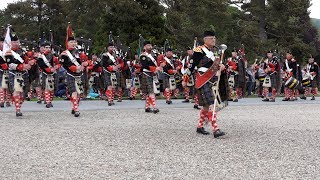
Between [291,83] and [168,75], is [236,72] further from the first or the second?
[168,75]

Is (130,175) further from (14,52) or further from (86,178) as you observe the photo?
(14,52)

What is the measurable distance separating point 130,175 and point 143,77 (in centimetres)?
718

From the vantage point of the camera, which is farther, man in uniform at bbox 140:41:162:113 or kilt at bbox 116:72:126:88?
kilt at bbox 116:72:126:88

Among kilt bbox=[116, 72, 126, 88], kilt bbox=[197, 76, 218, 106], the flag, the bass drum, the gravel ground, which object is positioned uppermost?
the flag

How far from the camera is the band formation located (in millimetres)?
8320

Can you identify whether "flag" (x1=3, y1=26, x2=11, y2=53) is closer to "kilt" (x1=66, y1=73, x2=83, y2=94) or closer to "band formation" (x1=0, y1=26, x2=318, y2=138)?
"band formation" (x1=0, y1=26, x2=318, y2=138)

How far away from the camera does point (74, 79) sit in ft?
35.1

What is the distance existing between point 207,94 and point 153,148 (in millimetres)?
1875

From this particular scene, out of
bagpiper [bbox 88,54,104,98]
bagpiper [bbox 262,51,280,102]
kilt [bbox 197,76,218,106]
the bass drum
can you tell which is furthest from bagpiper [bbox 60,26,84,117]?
the bass drum

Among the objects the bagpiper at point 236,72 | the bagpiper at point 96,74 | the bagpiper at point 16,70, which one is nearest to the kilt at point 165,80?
the bagpiper at point 96,74

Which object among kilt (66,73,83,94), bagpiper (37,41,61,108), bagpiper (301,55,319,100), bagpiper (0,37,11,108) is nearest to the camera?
kilt (66,73,83,94)

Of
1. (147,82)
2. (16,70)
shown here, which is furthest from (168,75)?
(16,70)

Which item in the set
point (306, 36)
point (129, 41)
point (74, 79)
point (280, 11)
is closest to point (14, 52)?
point (74, 79)

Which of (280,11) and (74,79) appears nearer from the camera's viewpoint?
(74,79)
